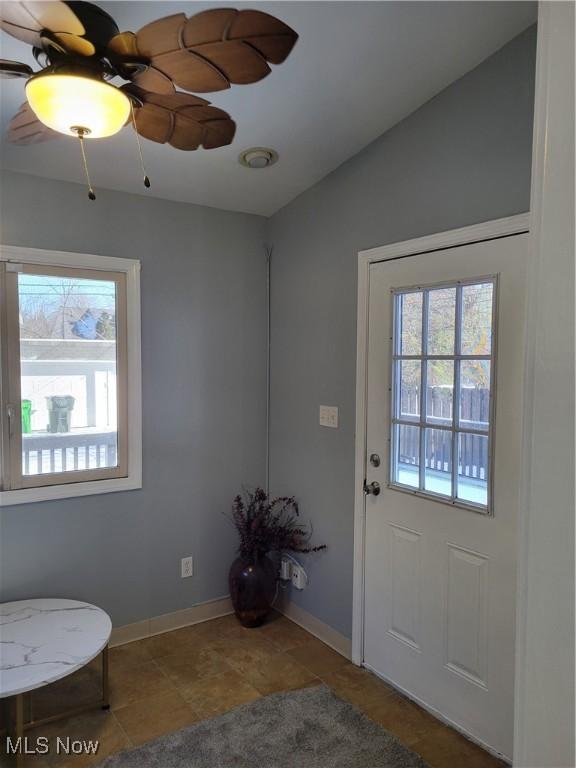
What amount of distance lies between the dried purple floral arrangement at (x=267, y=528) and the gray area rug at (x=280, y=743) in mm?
817

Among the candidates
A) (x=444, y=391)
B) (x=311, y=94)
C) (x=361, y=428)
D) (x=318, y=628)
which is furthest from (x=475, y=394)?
(x=318, y=628)

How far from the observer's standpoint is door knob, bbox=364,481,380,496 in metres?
2.43

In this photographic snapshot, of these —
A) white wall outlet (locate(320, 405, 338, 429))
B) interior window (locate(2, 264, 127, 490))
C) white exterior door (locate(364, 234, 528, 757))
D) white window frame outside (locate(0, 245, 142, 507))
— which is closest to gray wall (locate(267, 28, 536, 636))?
white wall outlet (locate(320, 405, 338, 429))

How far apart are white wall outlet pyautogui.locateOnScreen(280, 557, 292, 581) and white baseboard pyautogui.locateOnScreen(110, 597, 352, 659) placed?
0.17 metres

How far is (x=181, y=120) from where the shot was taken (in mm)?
1673

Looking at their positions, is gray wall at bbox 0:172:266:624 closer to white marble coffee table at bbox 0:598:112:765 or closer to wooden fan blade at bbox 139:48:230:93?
white marble coffee table at bbox 0:598:112:765

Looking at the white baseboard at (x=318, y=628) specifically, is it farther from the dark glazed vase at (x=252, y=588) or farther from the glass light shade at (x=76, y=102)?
the glass light shade at (x=76, y=102)

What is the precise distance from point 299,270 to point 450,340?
113cm

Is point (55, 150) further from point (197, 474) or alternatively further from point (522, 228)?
point (522, 228)

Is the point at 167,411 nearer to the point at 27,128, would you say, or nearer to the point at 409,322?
the point at 409,322

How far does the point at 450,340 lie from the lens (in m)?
2.09

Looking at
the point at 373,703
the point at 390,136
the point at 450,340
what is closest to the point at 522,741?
the point at 450,340

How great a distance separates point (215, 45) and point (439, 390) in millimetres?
1475

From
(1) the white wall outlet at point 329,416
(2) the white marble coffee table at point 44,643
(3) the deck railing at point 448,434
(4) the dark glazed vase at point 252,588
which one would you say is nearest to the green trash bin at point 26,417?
(2) the white marble coffee table at point 44,643
